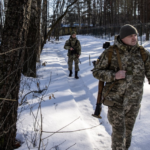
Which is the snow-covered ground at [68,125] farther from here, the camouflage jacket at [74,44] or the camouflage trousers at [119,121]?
the camouflage jacket at [74,44]

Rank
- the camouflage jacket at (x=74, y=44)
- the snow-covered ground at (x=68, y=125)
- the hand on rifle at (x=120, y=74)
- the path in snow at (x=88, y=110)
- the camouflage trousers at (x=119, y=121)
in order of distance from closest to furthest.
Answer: the hand on rifle at (x=120, y=74), the camouflage trousers at (x=119, y=121), the snow-covered ground at (x=68, y=125), the path in snow at (x=88, y=110), the camouflage jacket at (x=74, y=44)

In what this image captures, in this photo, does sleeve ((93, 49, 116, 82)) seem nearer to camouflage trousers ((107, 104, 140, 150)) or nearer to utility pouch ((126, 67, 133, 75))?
utility pouch ((126, 67, 133, 75))

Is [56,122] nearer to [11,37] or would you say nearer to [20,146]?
[20,146]

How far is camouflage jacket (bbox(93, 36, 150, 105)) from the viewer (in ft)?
6.65

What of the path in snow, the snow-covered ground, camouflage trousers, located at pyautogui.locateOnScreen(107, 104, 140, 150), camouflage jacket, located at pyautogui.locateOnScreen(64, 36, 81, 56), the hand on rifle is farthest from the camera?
camouflage jacket, located at pyautogui.locateOnScreen(64, 36, 81, 56)

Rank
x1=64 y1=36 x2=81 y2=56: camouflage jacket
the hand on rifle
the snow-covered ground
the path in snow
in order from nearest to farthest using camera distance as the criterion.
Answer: the hand on rifle
the snow-covered ground
the path in snow
x1=64 y1=36 x2=81 y2=56: camouflage jacket

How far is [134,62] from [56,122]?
1.85m

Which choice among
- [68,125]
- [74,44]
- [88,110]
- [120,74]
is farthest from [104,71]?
[74,44]

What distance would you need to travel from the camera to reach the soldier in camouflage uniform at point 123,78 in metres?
2.01

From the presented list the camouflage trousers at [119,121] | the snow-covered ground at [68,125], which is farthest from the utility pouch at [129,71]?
the snow-covered ground at [68,125]

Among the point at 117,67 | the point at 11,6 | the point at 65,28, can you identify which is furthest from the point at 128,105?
the point at 65,28

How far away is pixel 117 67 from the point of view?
208 centimetres

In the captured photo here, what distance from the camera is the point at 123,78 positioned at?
1.99m

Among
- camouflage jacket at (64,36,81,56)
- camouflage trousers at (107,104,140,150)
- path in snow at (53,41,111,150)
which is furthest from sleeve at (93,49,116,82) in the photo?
camouflage jacket at (64,36,81,56)
